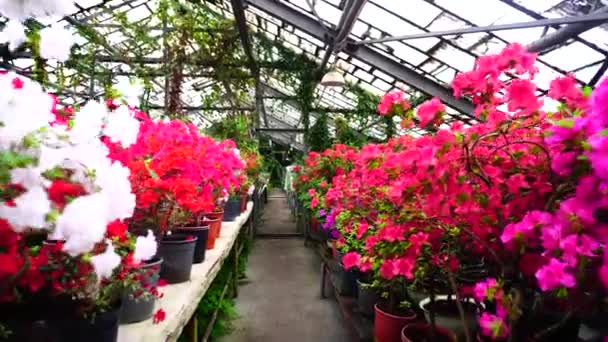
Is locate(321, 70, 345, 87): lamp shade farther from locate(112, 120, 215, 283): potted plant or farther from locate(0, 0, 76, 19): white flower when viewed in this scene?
locate(0, 0, 76, 19): white flower

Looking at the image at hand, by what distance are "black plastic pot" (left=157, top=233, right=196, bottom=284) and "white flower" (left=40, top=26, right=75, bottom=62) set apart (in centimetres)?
91

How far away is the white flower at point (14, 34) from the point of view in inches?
28.1

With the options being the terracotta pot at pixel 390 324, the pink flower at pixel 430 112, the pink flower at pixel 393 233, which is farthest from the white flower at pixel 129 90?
the terracotta pot at pixel 390 324

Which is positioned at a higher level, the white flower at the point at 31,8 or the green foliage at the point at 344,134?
the green foliage at the point at 344,134

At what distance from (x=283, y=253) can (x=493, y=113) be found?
16.6 ft

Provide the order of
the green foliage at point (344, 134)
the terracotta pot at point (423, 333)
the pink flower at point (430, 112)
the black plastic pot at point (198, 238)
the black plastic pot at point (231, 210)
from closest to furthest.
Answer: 1. the pink flower at point (430, 112)
2. the terracotta pot at point (423, 333)
3. the black plastic pot at point (198, 238)
4. the black plastic pot at point (231, 210)
5. the green foliage at point (344, 134)

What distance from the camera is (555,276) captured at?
0.75 meters

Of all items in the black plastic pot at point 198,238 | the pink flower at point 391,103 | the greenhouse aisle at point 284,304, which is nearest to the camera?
the pink flower at point 391,103

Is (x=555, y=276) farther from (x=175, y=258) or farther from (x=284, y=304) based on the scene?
(x=284, y=304)

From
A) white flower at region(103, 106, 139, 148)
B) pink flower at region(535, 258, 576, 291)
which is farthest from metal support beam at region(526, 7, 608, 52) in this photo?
white flower at region(103, 106, 139, 148)

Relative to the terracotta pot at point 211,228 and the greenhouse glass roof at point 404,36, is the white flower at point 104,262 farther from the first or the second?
the terracotta pot at point 211,228

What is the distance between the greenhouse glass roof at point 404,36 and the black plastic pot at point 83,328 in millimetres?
1283

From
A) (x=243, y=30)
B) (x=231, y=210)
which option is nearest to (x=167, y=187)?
(x=231, y=210)

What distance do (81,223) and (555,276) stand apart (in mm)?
820
